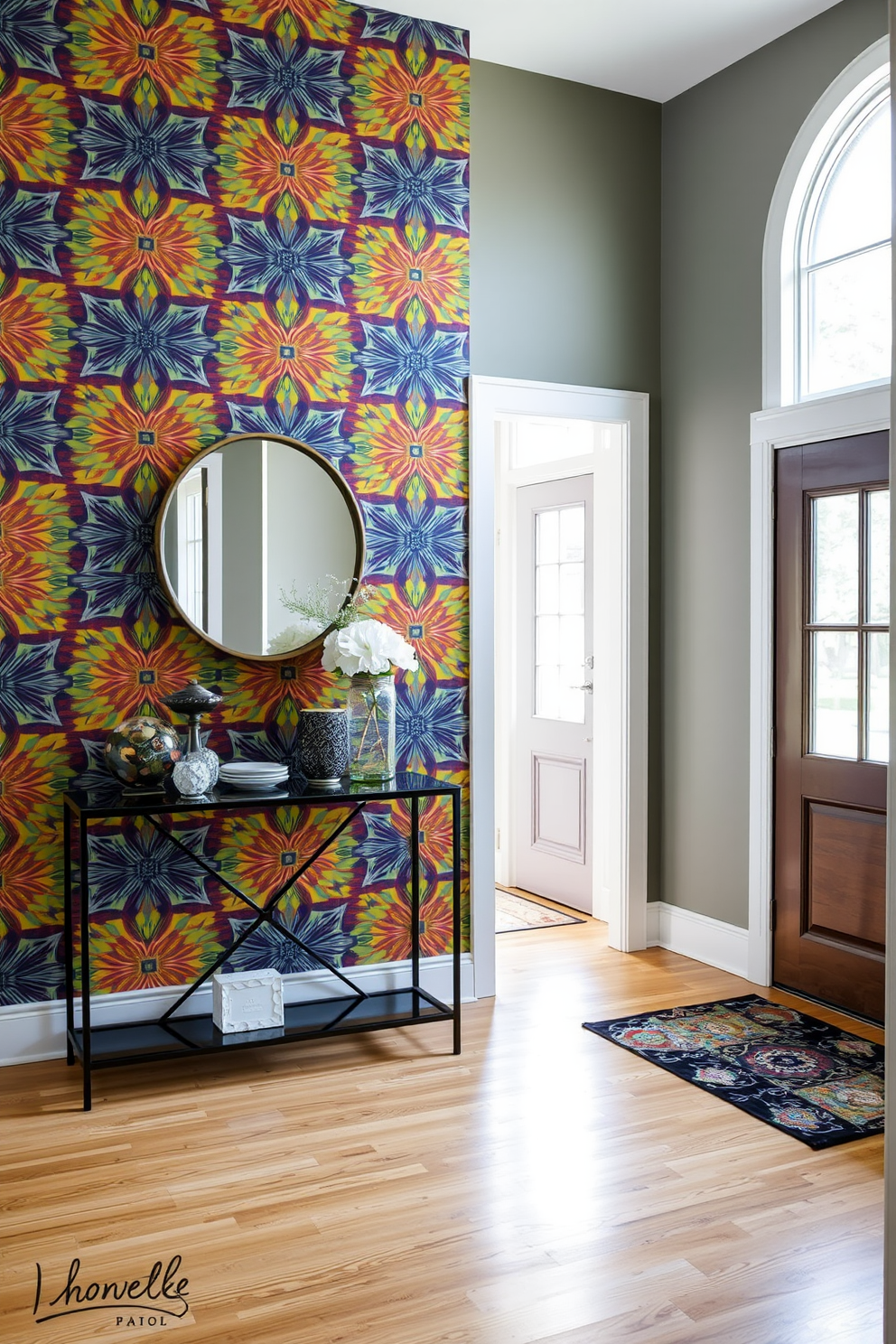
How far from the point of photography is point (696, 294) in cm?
440

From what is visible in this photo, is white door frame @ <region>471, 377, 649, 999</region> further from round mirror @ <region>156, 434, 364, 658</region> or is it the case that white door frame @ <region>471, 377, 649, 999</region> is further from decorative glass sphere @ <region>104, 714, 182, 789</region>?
decorative glass sphere @ <region>104, 714, 182, 789</region>

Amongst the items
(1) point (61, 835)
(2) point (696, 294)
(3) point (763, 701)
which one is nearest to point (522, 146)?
(2) point (696, 294)

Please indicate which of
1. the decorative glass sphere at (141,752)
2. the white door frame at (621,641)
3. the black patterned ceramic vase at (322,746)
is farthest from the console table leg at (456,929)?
the decorative glass sphere at (141,752)

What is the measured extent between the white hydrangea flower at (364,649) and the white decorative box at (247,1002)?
0.95 m

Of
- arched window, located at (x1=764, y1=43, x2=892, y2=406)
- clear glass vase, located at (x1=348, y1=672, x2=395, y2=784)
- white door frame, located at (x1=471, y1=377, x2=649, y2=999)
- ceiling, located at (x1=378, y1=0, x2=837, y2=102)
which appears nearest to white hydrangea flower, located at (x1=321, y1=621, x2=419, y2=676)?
clear glass vase, located at (x1=348, y1=672, x2=395, y2=784)

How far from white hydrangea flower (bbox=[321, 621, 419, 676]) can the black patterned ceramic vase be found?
0.50 ft

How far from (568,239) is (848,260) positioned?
102 cm

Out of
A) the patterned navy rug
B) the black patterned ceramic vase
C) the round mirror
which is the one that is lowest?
the patterned navy rug

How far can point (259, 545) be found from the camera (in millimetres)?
3648

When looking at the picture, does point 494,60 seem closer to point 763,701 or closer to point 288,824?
point 763,701

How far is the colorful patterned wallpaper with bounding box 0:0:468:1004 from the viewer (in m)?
3.39

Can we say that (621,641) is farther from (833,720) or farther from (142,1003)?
(142,1003)

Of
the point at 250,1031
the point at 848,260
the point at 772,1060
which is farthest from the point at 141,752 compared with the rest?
the point at 848,260

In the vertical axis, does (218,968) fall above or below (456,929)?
below
